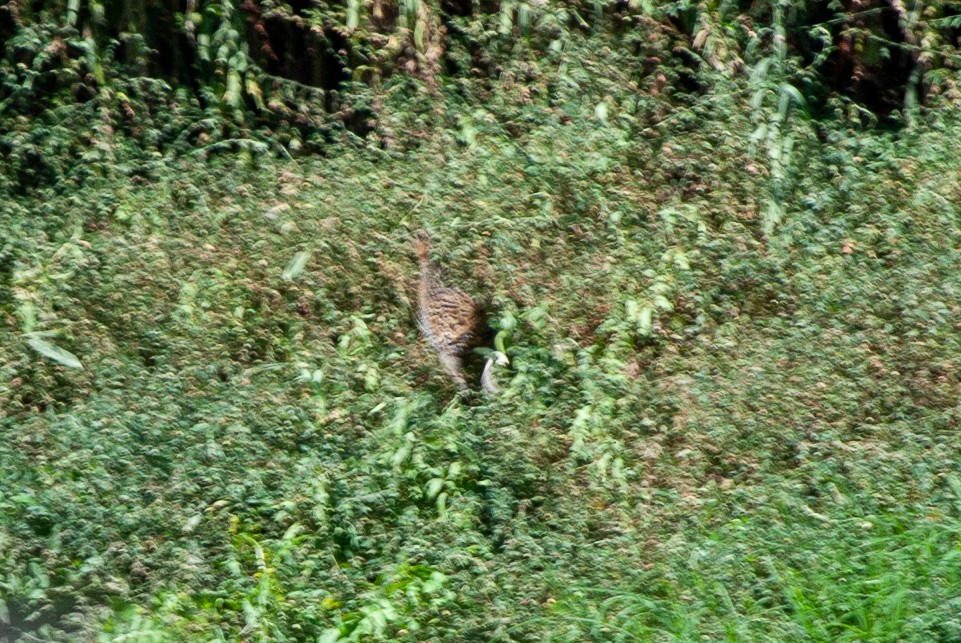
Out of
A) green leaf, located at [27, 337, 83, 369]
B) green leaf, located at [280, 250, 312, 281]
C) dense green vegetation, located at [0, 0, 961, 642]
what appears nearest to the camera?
dense green vegetation, located at [0, 0, 961, 642]

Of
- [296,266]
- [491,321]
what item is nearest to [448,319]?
[491,321]

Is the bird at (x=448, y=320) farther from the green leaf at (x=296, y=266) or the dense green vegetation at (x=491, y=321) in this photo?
the green leaf at (x=296, y=266)

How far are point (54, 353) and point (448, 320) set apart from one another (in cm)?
177

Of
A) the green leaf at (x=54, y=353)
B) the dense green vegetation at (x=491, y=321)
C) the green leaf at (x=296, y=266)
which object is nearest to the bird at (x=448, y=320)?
the dense green vegetation at (x=491, y=321)

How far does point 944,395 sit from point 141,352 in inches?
138

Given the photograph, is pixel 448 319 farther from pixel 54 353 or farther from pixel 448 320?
pixel 54 353

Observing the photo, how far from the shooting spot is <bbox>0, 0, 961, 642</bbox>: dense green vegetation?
4938 millimetres

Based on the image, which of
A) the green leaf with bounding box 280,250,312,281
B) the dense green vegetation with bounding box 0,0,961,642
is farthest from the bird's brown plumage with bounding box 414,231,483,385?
the green leaf with bounding box 280,250,312,281

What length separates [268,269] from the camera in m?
6.82

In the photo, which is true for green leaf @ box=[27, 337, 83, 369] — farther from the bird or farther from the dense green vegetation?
the bird

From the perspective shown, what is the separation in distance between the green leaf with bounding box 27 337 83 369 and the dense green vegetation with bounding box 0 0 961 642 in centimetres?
1

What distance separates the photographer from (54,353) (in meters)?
6.42

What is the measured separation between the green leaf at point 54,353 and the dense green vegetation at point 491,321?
0.05ft

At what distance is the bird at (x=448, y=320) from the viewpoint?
253 inches
